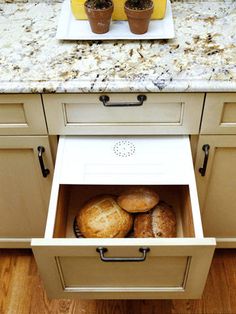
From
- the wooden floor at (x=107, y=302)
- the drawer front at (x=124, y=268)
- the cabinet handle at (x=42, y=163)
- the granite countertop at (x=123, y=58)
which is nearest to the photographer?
the drawer front at (x=124, y=268)

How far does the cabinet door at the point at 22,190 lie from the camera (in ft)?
3.77

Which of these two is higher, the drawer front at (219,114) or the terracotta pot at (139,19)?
the terracotta pot at (139,19)

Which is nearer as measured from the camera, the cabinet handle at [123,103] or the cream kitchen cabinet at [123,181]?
the cream kitchen cabinet at [123,181]

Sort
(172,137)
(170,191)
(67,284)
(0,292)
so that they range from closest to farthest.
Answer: (67,284)
(172,137)
(170,191)
(0,292)

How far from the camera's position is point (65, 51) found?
110 centimetres

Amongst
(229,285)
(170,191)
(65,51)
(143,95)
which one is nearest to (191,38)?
(143,95)

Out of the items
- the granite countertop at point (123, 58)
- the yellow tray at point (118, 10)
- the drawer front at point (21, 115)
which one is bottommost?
the drawer front at point (21, 115)

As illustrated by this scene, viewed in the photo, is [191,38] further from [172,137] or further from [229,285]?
[229,285]

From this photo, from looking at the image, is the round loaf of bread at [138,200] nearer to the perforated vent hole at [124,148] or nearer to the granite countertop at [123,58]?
the perforated vent hole at [124,148]

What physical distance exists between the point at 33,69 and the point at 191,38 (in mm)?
457

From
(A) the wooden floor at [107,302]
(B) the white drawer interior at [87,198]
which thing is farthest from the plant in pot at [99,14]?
(A) the wooden floor at [107,302]

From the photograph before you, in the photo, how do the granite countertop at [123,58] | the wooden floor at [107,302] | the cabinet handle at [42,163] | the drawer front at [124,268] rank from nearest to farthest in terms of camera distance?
the drawer front at [124,268] → the granite countertop at [123,58] → the cabinet handle at [42,163] → the wooden floor at [107,302]

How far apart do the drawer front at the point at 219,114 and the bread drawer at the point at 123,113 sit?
21 millimetres

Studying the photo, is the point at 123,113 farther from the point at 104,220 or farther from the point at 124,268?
the point at 124,268
